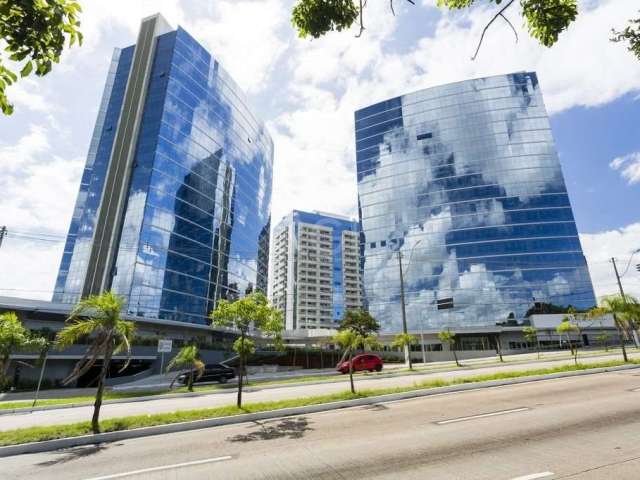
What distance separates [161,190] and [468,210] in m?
73.4

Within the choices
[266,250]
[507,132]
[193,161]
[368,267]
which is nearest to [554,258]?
[507,132]

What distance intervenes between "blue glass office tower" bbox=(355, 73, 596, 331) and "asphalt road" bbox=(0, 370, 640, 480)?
68462mm

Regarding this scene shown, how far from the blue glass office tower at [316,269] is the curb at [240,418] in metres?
123

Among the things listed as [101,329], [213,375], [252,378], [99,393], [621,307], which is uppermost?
[621,307]

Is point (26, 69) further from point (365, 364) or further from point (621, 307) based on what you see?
point (621, 307)

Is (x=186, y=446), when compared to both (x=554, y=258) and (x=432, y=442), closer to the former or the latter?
(x=432, y=442)

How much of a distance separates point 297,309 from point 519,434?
134527 mm

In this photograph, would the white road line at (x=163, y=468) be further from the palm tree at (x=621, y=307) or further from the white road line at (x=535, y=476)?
the palm tree at (x=621, y=307)

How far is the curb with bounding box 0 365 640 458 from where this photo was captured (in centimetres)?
901

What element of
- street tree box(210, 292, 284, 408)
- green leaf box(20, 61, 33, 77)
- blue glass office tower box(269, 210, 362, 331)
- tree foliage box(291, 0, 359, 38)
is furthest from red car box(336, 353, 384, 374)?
blue glass office tower box(269, 210, 362, 331)

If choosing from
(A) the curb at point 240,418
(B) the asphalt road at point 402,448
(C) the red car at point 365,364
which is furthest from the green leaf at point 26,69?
(C) the red car at point 365,364

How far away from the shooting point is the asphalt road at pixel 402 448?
567cm

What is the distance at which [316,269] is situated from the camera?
14662cm

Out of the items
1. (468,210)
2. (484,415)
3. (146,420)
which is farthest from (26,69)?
(468,210)
